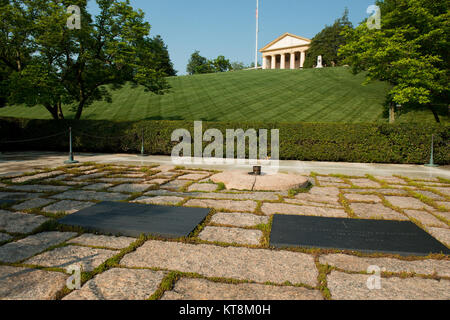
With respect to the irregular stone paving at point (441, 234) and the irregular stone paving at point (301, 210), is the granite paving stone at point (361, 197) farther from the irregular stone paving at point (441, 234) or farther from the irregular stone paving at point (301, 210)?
the irregular stone paving at point (441, 234)

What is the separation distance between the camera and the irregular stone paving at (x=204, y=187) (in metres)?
6.30

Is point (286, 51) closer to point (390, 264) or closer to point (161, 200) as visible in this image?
point (161, 200)

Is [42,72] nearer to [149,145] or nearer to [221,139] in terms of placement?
[149,145]

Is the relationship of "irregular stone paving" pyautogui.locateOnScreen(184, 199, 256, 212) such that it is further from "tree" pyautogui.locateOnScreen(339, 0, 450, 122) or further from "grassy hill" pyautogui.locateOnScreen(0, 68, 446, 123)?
"grassy hill" pyautogui.locateOnScreen(0, 68, 446, 123)

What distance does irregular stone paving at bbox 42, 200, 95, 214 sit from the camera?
456cm

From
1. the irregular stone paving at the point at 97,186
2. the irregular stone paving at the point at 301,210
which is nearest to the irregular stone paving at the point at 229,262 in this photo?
the irregular stone paving at the point at 301,210

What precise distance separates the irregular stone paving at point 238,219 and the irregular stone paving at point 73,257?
1.58 meters

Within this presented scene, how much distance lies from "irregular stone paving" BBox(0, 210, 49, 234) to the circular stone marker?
3.62 m

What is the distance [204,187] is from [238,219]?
2.35 meters

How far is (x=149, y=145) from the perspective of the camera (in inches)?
517

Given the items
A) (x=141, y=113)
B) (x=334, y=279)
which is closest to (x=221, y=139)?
(x=334, y=279)

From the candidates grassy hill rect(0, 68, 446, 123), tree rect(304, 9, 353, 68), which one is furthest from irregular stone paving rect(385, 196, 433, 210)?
tree rect(304, 9, 353, 68)

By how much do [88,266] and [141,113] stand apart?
27.0m

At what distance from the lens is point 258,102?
98.9 ft
